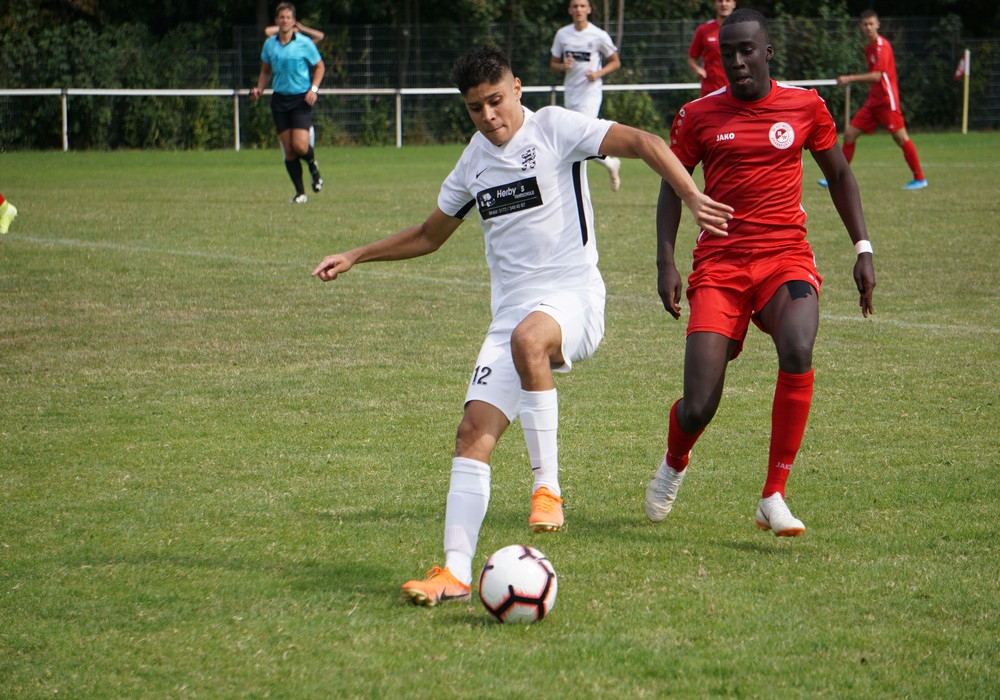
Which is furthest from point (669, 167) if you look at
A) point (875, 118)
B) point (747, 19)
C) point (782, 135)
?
point (875, 118)

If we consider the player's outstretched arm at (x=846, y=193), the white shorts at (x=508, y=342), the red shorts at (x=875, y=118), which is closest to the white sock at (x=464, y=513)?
the white shorts at (x=508, y=342)

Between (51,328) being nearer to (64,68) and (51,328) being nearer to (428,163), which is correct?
(428,163)

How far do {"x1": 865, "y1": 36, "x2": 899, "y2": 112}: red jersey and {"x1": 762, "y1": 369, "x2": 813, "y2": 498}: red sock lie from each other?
42.6ft

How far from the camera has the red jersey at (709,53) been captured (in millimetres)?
15914

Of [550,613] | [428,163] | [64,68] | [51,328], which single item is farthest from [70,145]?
[550,613]

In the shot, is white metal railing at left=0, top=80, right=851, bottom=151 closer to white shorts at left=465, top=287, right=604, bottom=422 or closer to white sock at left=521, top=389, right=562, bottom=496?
white shorts at left=465, top=287, right=604, bottom=422

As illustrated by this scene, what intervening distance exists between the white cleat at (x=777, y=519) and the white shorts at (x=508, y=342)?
887 millimetres

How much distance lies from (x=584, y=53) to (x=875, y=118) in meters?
4.27

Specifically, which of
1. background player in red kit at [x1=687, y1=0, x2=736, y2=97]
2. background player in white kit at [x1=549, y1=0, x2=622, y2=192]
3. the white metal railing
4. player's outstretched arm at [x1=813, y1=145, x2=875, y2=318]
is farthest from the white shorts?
the white metal railing

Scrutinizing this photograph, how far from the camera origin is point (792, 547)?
4.49 meters

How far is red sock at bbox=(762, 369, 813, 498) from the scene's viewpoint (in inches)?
182

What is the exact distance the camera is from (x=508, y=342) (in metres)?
4.50

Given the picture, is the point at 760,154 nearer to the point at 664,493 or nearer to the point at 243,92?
the point at 664,493

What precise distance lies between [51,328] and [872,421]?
5.87m
